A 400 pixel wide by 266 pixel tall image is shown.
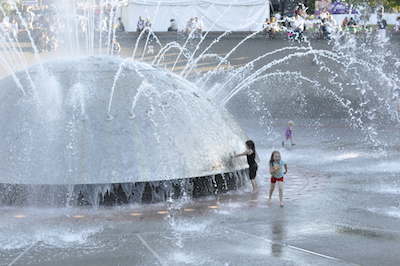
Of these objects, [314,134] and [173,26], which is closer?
[314,134]

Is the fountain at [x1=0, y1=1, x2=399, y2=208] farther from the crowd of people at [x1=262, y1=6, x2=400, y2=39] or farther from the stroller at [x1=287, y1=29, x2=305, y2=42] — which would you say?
the stroller at [x1=287, y1=29, x2=305, y2=42]

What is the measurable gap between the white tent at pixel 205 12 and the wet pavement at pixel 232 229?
19025 millimetres

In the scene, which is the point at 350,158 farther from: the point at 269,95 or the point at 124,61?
the point at 269,95

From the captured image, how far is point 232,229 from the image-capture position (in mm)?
7551

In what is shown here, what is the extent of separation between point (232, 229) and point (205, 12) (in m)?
22.6

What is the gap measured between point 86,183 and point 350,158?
7.31m

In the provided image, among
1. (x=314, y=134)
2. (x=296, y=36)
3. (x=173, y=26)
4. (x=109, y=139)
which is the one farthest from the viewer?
(x=173, y=26)

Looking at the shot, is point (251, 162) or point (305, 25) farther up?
point (305, 25)

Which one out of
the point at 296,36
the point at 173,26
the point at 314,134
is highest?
the point at 173,26

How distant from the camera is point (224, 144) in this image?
1002 cm

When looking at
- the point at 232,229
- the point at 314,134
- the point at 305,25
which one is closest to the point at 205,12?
the point at 305,25

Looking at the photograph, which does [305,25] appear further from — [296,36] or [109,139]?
[109,139]

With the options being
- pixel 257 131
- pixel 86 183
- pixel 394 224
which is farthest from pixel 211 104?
pixel 257 131

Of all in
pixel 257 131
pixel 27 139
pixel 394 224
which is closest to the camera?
pixel 394 224
